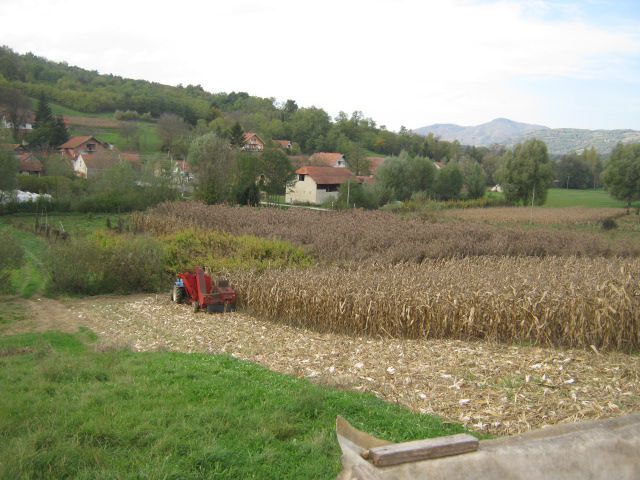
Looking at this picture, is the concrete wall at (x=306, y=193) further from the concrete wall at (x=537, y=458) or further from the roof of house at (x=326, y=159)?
the concrete wall at (x=537, y=458)

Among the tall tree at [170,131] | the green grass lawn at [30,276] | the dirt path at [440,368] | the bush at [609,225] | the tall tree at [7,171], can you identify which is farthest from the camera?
the tall tree at [170,131]

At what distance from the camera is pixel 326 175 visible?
60656 millimetres

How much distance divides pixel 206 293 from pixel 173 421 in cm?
946

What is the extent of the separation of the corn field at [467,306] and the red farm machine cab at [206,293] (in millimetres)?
531

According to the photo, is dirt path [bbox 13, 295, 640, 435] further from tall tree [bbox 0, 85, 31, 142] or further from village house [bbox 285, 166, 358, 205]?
tall tree [bbox 0, 85, 31, 142]

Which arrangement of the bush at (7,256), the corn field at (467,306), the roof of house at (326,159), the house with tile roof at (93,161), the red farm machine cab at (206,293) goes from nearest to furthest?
1. the corn field at (467,306)
2. the red farm machine cab at (206,293)
3. the bush at (7,256)
4. the house with tile roof at (93,161)
5. the roof of house at (326,159)

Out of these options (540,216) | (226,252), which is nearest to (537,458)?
(226,252)

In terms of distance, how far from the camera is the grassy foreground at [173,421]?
460cm

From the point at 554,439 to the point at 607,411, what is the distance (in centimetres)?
448

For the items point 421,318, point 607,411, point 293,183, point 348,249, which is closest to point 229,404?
point 607,411

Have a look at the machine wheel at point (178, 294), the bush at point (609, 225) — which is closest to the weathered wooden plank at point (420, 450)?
the machine wheel at point (178, 294)

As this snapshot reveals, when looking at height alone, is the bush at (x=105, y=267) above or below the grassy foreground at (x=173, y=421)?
below

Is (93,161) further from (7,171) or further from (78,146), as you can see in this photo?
(7,171)

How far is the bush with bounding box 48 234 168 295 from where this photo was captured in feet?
59.2
